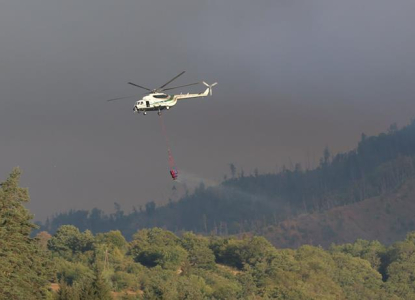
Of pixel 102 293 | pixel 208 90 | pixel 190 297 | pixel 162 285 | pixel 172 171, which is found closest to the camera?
pixel 172 171

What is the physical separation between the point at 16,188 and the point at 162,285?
91.1 meters

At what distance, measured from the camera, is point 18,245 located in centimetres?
10912

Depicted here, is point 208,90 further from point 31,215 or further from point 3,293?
point 3,293

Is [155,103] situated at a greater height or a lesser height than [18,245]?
greater

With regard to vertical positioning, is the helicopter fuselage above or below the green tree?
above

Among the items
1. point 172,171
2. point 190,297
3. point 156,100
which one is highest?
point 156,100

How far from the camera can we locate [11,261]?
106125 millimetres

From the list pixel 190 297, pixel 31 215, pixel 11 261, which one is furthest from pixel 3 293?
pixel 190 297

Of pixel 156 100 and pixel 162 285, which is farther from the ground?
pixel 156 100

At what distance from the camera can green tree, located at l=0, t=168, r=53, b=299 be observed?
10525 cm

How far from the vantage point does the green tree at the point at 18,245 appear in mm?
105250

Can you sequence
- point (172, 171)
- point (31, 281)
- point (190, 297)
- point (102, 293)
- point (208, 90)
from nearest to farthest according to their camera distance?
point (172, 171), point (102, 293), point (31, 281), point (208, 90), point (190, 297)

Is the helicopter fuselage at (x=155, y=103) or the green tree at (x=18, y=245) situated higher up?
the helicopter fuselage at (x=155, y=103)

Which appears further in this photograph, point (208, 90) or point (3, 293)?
point (208, 90)
